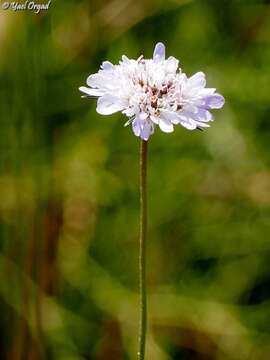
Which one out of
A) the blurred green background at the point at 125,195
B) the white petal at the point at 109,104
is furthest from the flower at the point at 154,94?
the blurred green background at the point at 125,195

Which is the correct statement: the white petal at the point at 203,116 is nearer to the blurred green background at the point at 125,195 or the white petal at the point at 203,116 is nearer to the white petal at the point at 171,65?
the white petal at the point at 171,65

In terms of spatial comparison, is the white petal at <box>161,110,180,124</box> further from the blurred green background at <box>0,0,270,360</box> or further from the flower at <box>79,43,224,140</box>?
the blurred green background at <box>0,0,270,360</box>

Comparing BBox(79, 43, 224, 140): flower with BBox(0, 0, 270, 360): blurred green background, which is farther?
BBox(0, 0, 270, 360): blurred green background

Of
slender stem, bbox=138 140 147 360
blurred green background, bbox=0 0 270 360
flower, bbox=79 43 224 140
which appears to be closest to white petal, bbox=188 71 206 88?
flower, bbox=79 43 224 140

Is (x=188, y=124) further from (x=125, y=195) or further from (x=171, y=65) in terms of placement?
(x=125, y=195)

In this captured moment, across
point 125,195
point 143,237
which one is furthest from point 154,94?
point 125,195

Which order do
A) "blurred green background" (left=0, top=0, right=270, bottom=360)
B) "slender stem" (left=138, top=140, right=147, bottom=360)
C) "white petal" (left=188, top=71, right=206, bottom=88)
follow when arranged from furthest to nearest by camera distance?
"blurred green background" (left=0, top=0, right=270, bottom=360) < "white petal" (left=188, top=71, right=206, bottom=88) < "slender stem" (left=138, top=140, right=147, bottom=360)

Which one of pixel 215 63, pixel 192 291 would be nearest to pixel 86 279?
pixel 192 291
